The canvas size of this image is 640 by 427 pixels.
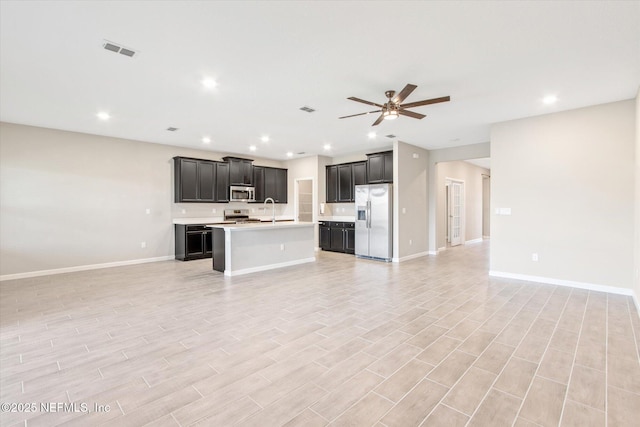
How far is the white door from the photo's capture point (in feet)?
31.1

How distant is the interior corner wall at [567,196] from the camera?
14.0 feet

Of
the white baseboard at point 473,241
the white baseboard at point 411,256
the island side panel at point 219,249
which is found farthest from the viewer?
the white baseboard at point 473,241

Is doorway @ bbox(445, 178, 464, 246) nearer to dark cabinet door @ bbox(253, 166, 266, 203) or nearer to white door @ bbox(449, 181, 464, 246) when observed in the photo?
white door @ bbox(449, 181, 464, 246)

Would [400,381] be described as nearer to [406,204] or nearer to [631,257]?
[631,257]

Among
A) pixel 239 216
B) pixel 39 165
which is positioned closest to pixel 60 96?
pixel 39 165

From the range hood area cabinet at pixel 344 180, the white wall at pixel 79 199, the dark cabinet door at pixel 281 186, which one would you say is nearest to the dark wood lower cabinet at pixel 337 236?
the range hood area cabinet at pixel 344 180

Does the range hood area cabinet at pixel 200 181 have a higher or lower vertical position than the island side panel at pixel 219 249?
higher

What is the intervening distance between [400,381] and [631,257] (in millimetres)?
4315

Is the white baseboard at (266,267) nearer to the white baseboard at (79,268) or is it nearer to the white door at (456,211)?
the white baseboard at (79,268)

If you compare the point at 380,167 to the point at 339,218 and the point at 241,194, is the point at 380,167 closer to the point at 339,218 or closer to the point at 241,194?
the point at 339,218

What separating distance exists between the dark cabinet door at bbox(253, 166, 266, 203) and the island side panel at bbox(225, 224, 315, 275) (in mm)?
2667

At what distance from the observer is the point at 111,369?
2.37 metres

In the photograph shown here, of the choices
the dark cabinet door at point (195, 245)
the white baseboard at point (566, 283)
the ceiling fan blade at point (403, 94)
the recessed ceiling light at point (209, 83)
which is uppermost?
the recessed ceiling light at point (209, 83)

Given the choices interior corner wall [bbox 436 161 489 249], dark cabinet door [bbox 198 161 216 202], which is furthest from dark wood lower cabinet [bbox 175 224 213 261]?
interior corner wall [bbox 436 161 489 249]
